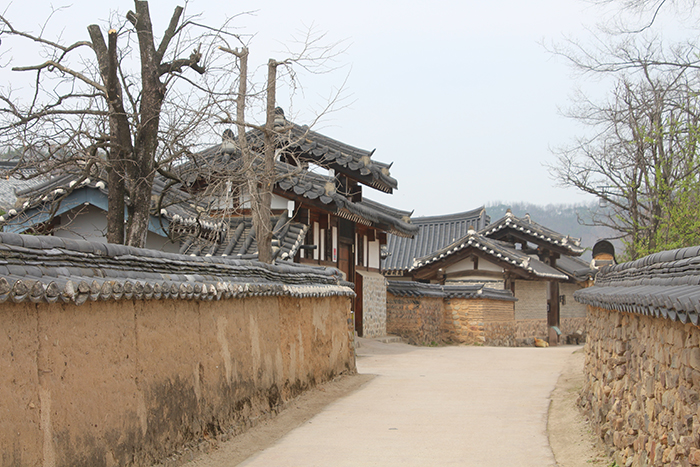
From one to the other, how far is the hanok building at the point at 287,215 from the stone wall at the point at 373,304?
0.03 metres

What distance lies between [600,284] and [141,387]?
6.54 m

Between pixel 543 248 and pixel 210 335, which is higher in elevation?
pixel 543 248

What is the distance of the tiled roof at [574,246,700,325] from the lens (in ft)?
11.8

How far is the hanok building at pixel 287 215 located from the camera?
471 inches

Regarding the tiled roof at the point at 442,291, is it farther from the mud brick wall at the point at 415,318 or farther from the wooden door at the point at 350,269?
the wooden door at the point at 350,269

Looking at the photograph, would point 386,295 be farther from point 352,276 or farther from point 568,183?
point 568,183

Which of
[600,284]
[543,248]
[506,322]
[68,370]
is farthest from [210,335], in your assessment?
[543,248]

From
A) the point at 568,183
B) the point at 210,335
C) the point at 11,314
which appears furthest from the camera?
the point at 568,183

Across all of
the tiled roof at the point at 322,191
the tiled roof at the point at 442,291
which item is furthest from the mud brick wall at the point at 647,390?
the tiled roof at the point at 442,291

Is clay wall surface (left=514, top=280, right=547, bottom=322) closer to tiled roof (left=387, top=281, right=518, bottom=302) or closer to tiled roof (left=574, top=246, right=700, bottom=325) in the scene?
Result: tiled roof (left=387, top=281, right=518, bottom=302)

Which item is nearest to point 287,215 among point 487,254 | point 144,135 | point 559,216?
point 144,135

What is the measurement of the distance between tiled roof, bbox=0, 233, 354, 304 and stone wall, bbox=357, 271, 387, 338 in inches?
475

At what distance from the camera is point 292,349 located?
9594 millimetres

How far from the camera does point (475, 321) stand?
2336 cm
